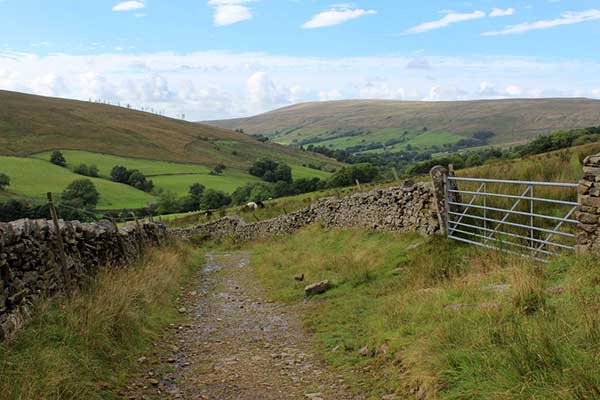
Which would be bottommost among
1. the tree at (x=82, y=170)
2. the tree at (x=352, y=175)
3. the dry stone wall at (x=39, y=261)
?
the tree at (x=352, y=175)

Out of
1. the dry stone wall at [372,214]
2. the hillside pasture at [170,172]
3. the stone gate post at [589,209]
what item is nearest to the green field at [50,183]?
Answer: the hillside pasture at [170,172]

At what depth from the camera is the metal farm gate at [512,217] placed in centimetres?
844

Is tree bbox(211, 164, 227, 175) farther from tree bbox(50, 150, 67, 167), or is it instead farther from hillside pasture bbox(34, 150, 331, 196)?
tree bbox(50, 150, 67, 167)

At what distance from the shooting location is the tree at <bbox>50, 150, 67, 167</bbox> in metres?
80.2

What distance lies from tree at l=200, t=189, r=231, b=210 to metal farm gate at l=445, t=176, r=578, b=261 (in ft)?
162

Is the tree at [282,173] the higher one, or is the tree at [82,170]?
the tree at [82,170]

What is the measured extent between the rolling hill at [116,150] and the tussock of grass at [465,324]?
53611mm

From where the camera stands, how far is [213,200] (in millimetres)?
59969

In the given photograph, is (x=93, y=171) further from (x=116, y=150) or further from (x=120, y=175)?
(x=116, y=150)

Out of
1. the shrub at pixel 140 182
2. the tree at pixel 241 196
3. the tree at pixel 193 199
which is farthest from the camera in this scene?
the shrub at pixel 140 182

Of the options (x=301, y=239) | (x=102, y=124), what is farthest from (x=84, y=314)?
(x=102, y=124)

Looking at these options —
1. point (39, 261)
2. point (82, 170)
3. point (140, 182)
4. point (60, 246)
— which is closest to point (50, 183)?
point (82, 170)

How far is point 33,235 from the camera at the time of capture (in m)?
7.02

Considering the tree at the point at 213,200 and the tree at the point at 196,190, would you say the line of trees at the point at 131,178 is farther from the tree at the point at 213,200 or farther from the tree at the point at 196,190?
the tree at the point at 213,200
